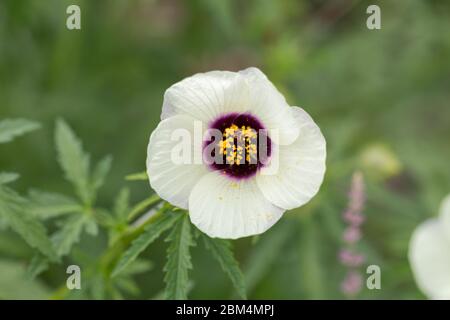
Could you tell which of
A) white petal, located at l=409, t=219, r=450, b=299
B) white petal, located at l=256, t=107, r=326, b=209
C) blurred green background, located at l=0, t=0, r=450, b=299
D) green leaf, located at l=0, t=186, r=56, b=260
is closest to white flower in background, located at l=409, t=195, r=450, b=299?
white petal, located at l=409, t=219, r=450, b=299

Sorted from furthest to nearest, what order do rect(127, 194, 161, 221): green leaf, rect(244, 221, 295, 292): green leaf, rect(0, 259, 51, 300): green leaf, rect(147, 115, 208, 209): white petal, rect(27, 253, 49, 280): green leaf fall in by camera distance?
rect(244, 221, 295, 292): green leaf
rect(0, 259, 51, 300): green leaf
rect(27, 253, 49, 280): green leaf
rect(127, 194, 161, 221): green leaf
rect(147, 115, 208, 209): white petal

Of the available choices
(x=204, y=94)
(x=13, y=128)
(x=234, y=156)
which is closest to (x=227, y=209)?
(x=234, y=156)

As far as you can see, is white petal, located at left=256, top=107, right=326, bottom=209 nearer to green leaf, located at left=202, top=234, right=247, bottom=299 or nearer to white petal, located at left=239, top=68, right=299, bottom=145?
white petal, located at left=239, top=68, right=299, bottom=145

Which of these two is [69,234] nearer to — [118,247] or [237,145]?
[118,247]

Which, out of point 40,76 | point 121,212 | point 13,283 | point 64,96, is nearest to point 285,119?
point 121,212

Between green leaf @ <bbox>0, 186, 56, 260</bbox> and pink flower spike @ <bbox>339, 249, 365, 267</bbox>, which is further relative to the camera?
pink flower spike @ <bbox>339, 249, 365, 267</bbox>
